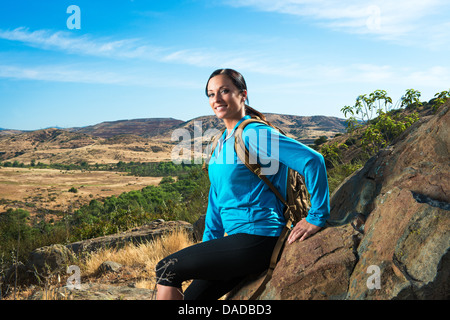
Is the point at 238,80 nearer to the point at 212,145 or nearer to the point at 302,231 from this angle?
the point at 212,145

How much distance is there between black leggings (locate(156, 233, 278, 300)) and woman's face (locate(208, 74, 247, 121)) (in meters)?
0.84

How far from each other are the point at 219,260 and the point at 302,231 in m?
0.55

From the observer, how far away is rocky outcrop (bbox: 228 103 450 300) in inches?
72.9

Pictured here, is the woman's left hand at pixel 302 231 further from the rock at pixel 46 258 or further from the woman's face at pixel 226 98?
the rock at pixel 46 258

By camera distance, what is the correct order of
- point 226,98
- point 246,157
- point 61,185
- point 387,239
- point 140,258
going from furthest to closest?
point 61,185 → point 140,258 → point 226,98 → point 246,157 → point 387,239

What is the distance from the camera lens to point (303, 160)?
84.7 inches

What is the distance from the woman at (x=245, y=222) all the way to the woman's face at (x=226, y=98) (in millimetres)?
196

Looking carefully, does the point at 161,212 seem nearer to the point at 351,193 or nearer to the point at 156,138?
the point at 351,193

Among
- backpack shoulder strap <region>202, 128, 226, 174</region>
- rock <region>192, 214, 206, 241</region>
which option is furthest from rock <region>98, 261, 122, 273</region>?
backpack shoulder strap <region>202, 128, 226, 174</region>

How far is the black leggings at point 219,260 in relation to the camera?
221 cm

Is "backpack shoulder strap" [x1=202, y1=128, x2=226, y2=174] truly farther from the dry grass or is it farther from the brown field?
the brown field

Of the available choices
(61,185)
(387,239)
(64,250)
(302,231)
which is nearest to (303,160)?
(302,231)

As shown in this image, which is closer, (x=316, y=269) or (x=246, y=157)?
(x=316, y=269)

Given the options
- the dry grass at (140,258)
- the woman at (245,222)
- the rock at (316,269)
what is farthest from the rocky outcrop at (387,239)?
the dry grass at (140,258)
